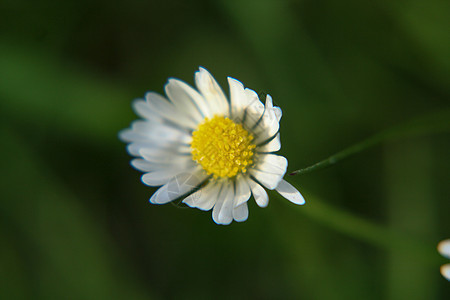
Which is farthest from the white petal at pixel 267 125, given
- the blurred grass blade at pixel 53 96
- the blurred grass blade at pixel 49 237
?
the blurred grass blade at pixel 49 237

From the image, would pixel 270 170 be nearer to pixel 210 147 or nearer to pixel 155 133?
pixel 210 147

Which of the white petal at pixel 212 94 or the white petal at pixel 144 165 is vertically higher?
the white petal at pixel 212 94

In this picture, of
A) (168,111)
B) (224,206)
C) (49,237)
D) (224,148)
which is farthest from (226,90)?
(49,237)

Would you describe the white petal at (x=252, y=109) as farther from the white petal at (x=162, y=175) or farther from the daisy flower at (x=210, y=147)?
the white petal at (x=162, y=175)

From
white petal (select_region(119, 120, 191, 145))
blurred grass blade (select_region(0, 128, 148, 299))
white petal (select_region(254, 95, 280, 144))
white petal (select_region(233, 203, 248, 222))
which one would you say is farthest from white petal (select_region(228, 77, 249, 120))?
blurred grass blade (select_region(0, 128, 148, 299))

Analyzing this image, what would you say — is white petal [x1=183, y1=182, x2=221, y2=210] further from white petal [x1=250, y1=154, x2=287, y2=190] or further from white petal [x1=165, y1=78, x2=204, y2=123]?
white petal [x1=165, y1=78, x2=204, y2=123]
